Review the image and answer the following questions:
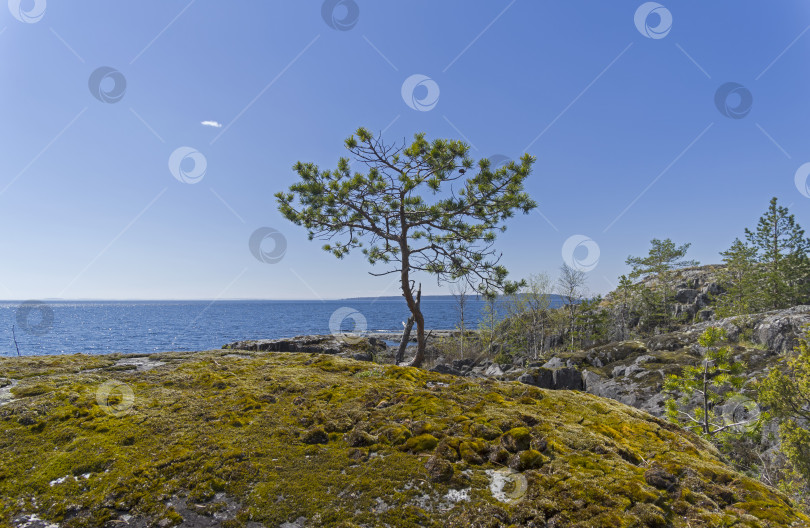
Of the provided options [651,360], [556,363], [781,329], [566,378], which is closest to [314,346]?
[566,378]

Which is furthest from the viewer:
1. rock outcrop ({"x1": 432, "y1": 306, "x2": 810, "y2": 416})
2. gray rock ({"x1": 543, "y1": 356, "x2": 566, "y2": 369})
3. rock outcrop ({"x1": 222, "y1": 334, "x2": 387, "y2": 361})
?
gray rock ({"x1": 543, "y1": 356, "x2": 566, "y2": 369})

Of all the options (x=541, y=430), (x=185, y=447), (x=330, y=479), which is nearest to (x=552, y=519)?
(x=541, y=430)

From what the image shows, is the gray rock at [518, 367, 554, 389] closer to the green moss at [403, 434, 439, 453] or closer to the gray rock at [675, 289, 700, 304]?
the green moss at [403, 434, 439, 453]

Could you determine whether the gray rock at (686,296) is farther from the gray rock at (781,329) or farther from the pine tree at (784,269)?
the gray rock at (781,329)

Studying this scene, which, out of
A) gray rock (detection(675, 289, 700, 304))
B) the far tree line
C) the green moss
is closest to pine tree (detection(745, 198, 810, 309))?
the far tree line

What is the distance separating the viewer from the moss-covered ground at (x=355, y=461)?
14.1 ft

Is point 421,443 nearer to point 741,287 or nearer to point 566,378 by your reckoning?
point 566,378

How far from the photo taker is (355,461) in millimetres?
5488

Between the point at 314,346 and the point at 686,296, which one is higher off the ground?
the point at 686,296

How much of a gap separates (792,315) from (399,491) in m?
27.3

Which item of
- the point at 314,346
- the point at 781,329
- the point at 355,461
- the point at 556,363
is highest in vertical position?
the point at 781,329

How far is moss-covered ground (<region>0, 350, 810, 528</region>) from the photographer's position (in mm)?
4289

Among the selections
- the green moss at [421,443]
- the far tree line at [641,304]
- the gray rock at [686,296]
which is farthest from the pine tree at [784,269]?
the green moss at [421,443]

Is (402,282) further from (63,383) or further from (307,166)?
(63,383)
